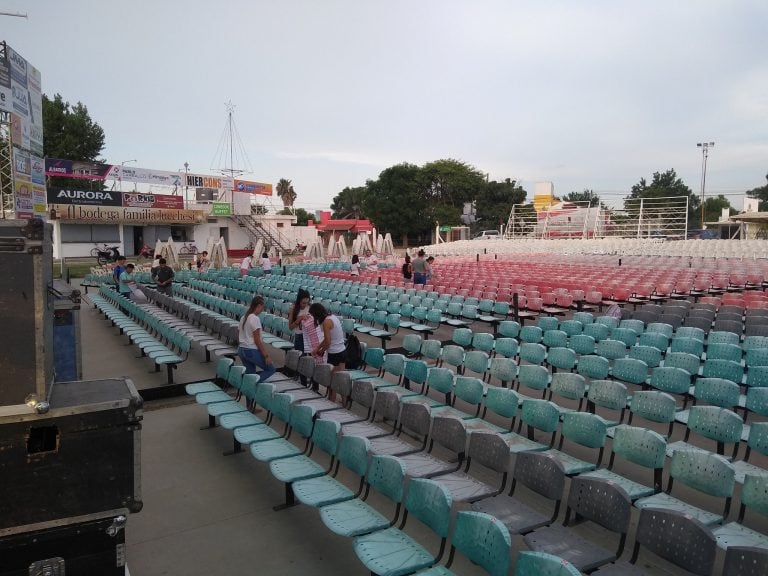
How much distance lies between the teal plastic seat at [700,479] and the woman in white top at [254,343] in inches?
200

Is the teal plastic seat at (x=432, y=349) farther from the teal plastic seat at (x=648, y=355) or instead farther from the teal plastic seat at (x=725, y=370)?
the teal plastic seat at (x=725, y=370)

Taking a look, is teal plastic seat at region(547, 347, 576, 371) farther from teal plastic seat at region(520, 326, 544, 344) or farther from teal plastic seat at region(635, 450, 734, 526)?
teal plastic seat at region(635, 450, 734, 526)

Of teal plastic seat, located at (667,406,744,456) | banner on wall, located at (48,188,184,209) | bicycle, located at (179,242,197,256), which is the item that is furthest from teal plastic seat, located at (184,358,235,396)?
bicycle, located at (179,242,197,256)

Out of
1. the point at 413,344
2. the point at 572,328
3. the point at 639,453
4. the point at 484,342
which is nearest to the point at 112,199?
the point at 413,344

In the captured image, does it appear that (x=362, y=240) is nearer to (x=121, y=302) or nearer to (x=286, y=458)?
(x=121, y=302)

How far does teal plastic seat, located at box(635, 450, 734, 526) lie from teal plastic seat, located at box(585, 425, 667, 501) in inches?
3.7

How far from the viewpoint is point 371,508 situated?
408 centimetres

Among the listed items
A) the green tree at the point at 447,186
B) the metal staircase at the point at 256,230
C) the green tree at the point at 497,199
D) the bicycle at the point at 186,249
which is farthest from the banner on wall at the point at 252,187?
the green tree at the point at 497,199

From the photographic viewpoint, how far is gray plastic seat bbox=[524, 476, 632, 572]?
334 cm

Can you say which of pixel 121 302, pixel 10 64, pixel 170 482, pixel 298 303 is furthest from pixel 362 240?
pixel 170 482

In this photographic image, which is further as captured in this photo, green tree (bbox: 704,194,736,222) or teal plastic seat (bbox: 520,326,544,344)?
green tree (bbox: 704,194,736,222)

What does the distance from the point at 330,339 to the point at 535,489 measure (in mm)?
3957

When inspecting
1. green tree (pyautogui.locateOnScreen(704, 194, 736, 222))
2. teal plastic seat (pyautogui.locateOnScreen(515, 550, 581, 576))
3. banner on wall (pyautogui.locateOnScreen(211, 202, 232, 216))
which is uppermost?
green tree (pyautogui.locateOnScreen(704, 194, 736, 222))

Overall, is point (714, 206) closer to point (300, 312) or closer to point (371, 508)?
point (300, 312)
